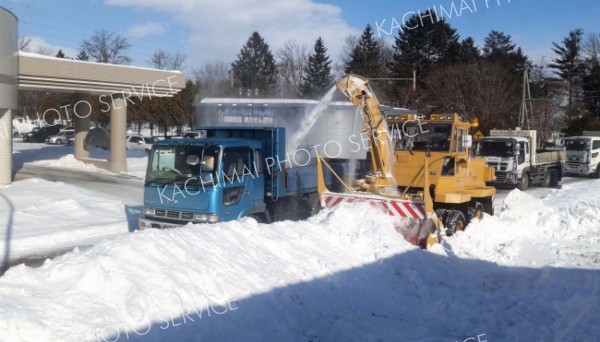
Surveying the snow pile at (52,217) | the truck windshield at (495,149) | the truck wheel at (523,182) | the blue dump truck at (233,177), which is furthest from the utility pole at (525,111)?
the snow pile at (52,217)

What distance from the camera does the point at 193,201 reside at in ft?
33.6

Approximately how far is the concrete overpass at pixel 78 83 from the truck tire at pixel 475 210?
1495 cm

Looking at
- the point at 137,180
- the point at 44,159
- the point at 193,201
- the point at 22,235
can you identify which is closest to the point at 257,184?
the point at 193,201

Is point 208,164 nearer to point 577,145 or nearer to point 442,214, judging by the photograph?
point 442,214

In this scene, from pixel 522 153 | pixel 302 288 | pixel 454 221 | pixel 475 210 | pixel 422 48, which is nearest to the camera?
pixel 302 288

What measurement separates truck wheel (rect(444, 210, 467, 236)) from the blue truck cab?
360 cm

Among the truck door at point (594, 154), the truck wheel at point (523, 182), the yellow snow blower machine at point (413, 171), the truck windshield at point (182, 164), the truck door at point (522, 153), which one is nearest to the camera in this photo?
the truck windshield at point (182, 164)

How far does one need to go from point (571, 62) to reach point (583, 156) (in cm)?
4295

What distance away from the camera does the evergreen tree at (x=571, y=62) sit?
64.4m

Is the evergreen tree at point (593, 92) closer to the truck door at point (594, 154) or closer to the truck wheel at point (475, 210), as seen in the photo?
the truck door at point (594, 154)

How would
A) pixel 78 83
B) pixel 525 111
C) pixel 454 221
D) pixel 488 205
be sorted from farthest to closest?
pixel 525 111 < pixel 78 83 < pixel 488 205 < pixel 454 221

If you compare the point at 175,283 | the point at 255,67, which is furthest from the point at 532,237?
the point at 255,67

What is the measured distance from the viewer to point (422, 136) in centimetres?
1274

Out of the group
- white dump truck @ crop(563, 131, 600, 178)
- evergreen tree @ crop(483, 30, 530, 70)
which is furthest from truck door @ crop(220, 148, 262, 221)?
evergreen tree @ crop(483, 30, 530, 70)
